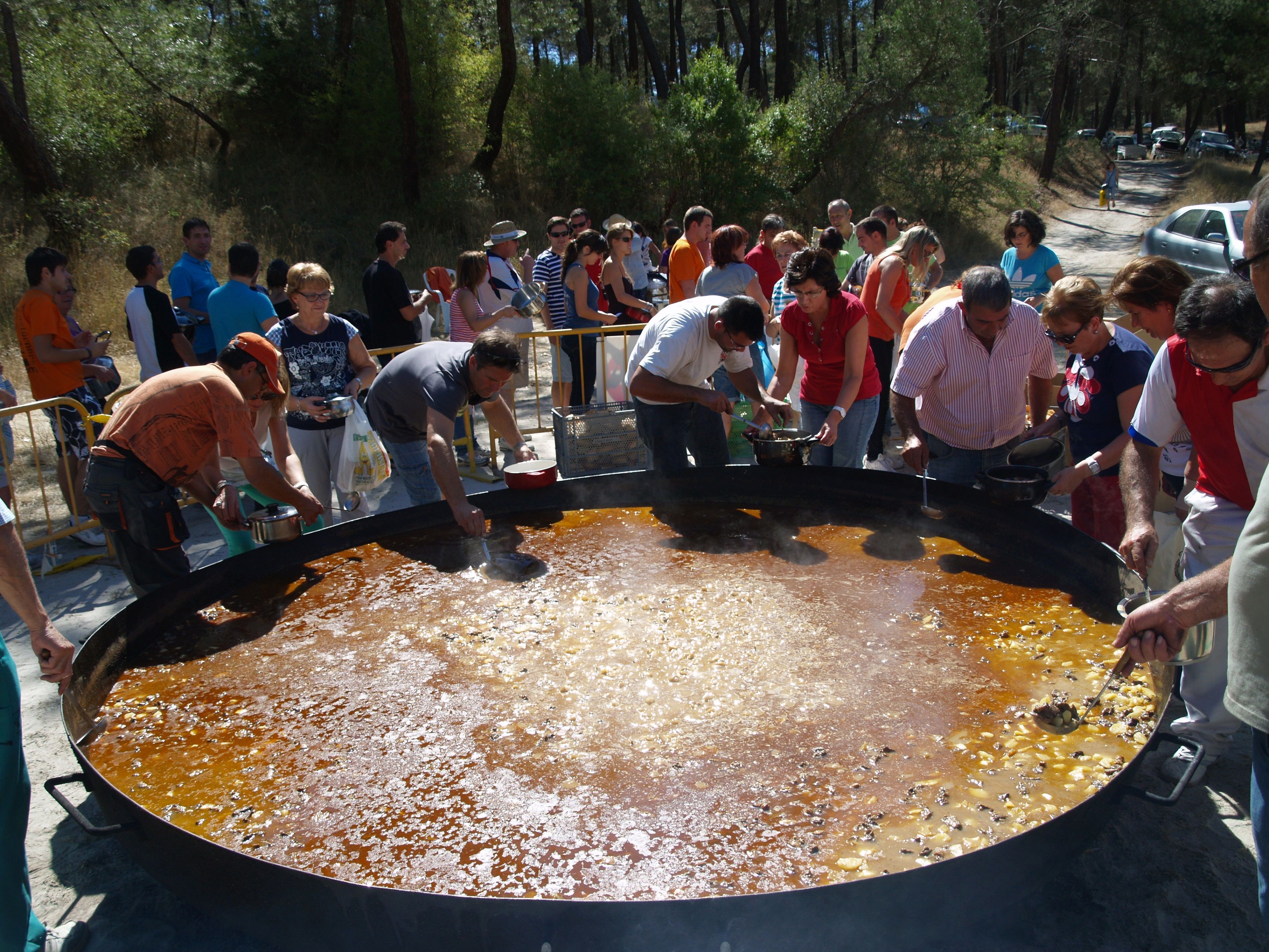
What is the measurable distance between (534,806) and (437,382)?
2472mm

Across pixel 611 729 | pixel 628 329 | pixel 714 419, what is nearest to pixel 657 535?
pixel 714 419

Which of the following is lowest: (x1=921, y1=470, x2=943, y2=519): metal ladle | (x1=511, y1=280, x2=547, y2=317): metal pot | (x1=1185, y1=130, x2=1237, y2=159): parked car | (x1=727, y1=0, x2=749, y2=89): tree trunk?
(x1=921, y1=470, x2=943, y2=519): metal ladle

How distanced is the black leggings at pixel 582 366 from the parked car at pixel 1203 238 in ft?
27.3

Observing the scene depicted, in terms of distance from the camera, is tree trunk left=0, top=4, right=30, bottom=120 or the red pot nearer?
the red pot

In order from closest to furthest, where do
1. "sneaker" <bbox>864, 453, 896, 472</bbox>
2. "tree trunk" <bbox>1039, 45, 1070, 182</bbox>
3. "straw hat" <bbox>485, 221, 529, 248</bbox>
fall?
"sneaker" <bbox>864, 453, 896, 472</bbox> → "straw hat" <bbox>485, 221, 529, 248</bbox> → "tree trunk" <bbox>1039, 45, 1070, 182</bbox>

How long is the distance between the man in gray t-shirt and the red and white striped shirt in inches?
85.7

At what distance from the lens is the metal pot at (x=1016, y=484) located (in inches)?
171

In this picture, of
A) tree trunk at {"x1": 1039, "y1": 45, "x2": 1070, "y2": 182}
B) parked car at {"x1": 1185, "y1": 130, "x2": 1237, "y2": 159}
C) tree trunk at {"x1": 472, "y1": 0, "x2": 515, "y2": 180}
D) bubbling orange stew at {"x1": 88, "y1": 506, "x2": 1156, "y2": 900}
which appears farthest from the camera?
parked car at {"x1": 1185, "y1": 130, "x2": 1237, "y2": 159}

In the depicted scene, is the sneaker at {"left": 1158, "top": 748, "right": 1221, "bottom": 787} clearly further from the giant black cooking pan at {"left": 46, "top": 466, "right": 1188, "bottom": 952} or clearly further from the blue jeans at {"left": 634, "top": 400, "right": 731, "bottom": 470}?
the blue jeans at {"left": 634, "top": 400, "right": 731, "bottom": 470}

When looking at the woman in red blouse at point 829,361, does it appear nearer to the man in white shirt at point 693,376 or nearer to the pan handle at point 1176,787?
the man in white shirt at point 693,376

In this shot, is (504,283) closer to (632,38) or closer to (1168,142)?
(632,38)

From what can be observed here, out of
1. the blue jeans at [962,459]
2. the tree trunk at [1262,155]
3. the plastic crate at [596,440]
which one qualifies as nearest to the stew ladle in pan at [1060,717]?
the blue jeans at [962,459]

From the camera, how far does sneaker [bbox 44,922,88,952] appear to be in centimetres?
282

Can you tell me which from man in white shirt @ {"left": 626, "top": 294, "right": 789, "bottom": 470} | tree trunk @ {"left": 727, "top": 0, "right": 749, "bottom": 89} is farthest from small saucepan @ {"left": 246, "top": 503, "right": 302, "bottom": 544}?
tree trunk @ {"left": 727, "top": 0, "right": 749, "bottom": 89}
